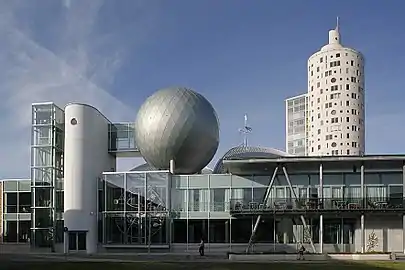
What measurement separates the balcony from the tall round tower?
283 ft

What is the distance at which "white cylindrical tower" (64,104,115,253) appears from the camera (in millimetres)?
58844

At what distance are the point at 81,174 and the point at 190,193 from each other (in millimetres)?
10667

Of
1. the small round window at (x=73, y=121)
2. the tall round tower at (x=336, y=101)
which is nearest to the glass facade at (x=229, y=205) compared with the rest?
the small round window at (x=73, y=121)

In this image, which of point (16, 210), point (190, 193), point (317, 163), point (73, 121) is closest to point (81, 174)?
point (73, 121)

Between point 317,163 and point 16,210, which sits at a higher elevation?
point 317,163

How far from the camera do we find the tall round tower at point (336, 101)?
142 m

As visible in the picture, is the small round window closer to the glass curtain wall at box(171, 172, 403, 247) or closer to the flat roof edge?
the glass curtain wall at box(171, 172, 403, 247)

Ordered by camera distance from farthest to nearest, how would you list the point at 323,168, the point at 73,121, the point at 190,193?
1. the point at 73,121
2. the point at 190,193
3. the point at 323,168

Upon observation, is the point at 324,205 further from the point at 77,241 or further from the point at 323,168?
the point at 77,241

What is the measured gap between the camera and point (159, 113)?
59219 mm

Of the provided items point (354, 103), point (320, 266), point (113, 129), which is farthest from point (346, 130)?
point (320, 266)

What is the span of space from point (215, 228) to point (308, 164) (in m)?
10.1

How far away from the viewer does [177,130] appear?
58281mm

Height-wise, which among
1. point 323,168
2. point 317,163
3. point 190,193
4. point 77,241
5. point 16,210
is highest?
point 317,163
